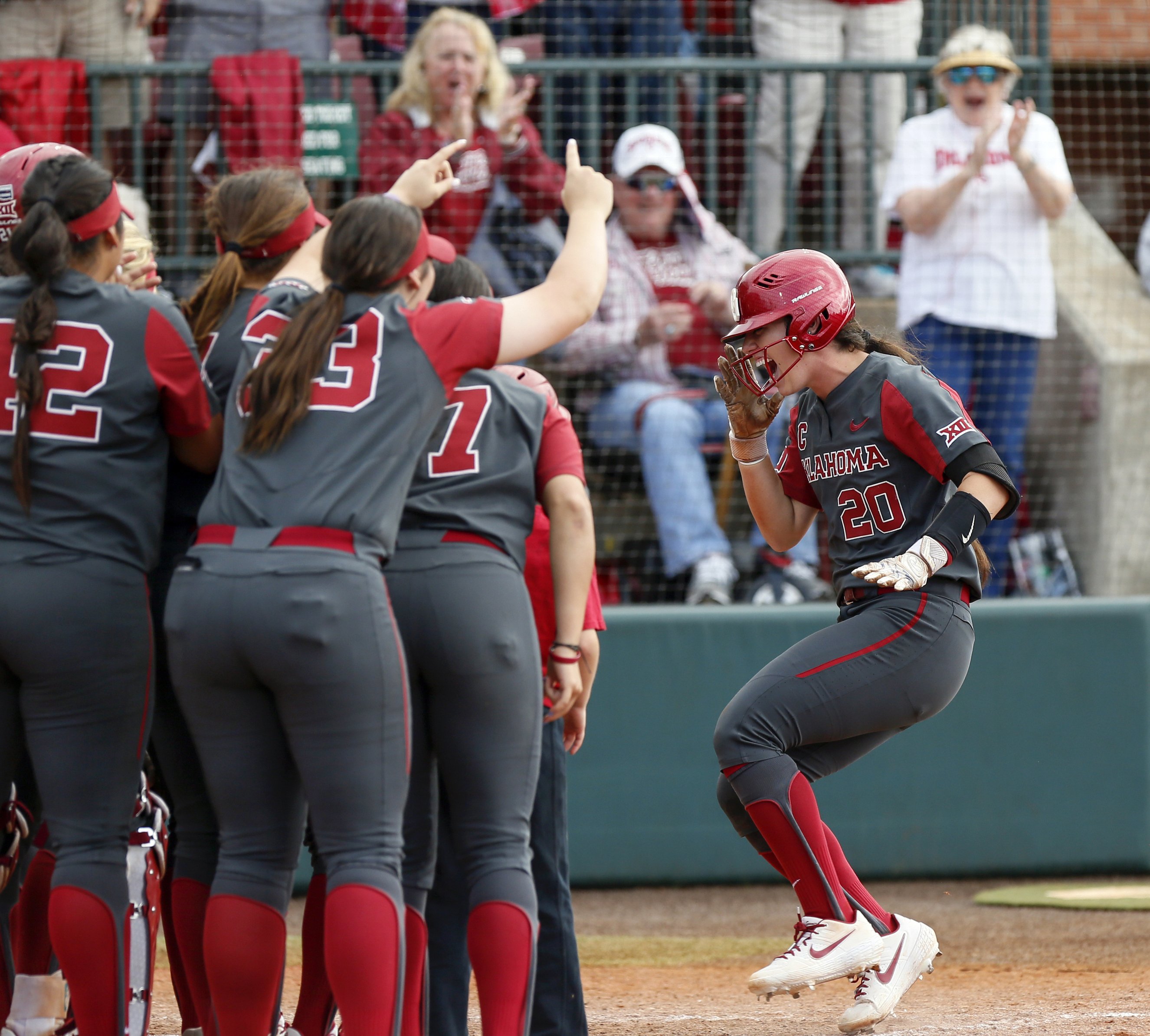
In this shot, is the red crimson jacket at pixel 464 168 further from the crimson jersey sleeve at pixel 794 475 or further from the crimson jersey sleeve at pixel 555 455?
the crimson jersey sleeve at pixel 555 455

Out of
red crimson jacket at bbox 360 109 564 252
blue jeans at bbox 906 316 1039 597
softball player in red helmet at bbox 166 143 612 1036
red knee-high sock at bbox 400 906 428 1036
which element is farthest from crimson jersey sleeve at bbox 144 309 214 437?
blue jeans at bbox 906 316 1039 597

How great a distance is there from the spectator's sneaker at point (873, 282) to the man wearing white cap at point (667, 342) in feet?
2.61

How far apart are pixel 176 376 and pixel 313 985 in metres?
1.31

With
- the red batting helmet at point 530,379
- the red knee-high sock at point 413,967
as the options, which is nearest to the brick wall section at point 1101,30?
the red batting helmet at point 530,379

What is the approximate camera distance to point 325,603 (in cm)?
277

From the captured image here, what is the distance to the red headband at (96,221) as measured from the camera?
3.13 m

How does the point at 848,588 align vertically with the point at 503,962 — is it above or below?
above

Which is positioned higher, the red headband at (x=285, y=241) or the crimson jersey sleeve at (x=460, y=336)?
the red headband at (x=285, y=241)

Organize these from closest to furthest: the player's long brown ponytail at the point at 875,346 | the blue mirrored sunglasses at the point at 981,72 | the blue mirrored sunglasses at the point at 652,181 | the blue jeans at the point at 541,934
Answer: the blue jeans at the point at 541,934
the player's long brown ponytail at the point at 875,346
the blue mirrored sunglasses at the point at 981,72
the blue mirrored sunglasses at the point at 652,181

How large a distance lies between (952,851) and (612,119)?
3820 millimetres

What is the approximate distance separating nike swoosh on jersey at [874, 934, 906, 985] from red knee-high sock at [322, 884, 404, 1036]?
1385 mm

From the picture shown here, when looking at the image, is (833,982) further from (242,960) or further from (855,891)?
(242,960)

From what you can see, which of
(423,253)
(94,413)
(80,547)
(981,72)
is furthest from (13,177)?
(981,72)

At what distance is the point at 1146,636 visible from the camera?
671 centimetres
